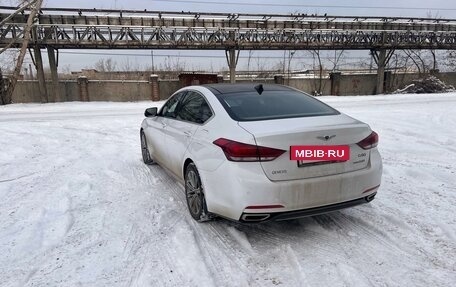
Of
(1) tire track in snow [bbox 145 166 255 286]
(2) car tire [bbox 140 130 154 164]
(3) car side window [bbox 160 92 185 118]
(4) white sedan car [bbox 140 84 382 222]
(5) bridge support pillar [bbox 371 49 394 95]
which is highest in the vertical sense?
(5) bridge support pillar [bbox 371 49 394 95]

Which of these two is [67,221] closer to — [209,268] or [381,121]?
[209,268]

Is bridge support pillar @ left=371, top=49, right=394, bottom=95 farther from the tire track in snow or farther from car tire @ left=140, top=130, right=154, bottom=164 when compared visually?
the tire track in snow

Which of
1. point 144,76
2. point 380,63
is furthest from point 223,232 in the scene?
point 144,76

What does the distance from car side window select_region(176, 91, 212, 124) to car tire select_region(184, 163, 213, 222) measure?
58cm

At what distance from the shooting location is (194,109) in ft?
14.4

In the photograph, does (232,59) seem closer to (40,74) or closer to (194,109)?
(40,74)

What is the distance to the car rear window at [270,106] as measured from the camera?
3.66m

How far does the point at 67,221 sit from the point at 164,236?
1.23 metres

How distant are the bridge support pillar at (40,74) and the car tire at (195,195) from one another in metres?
24.7

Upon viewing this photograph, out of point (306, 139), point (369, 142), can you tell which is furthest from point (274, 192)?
point (369, 142)

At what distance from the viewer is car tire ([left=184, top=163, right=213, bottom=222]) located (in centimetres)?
374

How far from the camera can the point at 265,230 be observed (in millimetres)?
3682

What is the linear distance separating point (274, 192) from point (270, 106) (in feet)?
3.90

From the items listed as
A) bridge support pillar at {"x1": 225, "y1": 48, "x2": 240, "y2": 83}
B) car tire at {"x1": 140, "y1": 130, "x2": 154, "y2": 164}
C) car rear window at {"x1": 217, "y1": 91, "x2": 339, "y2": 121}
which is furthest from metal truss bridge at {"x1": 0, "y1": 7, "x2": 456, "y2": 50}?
car rear window at {"x1": 217, "y1": 91, "x2": 339, "y2": 121}
